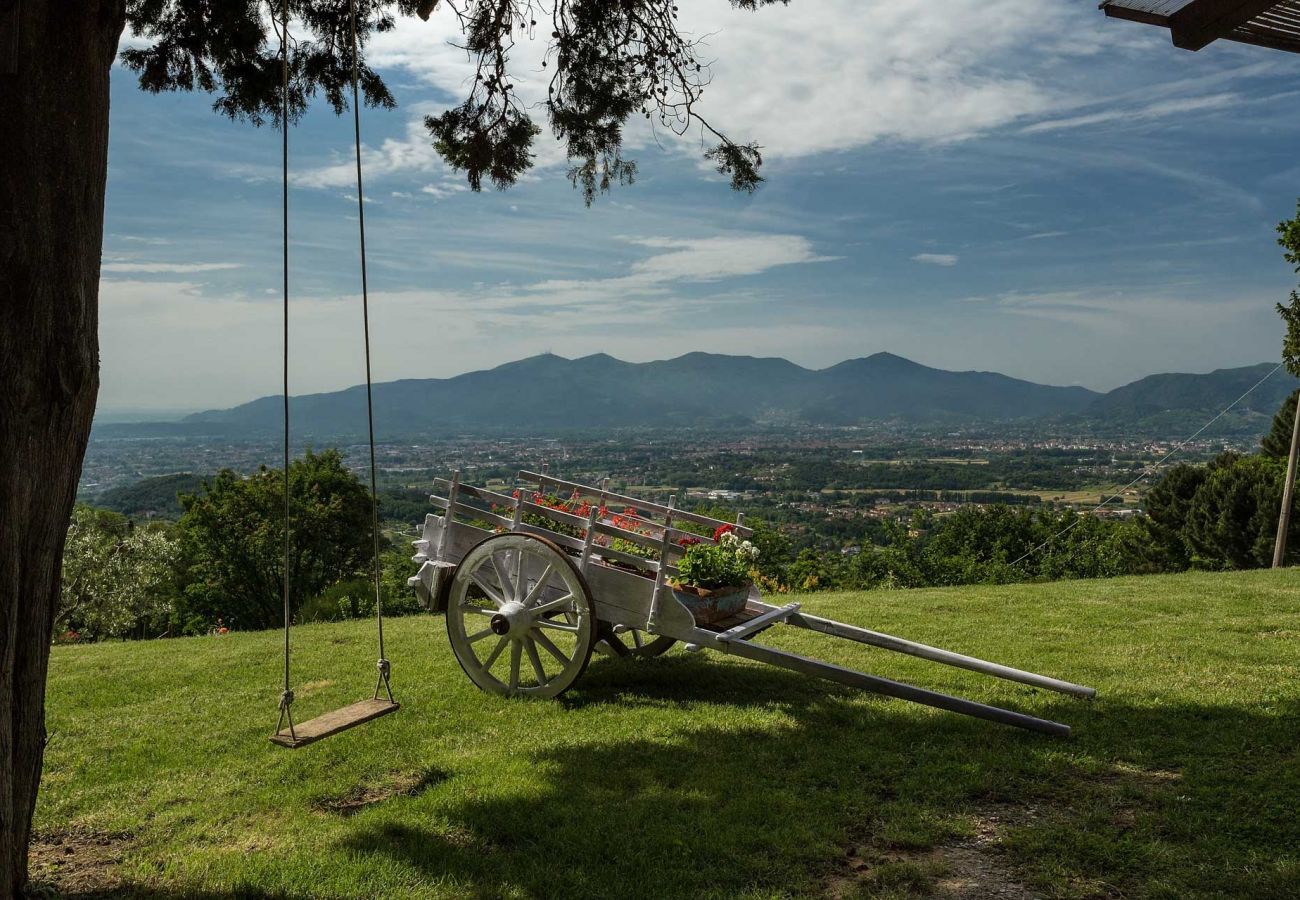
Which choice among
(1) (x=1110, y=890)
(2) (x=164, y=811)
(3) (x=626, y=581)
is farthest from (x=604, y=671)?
(1) (x=1110, y=890)

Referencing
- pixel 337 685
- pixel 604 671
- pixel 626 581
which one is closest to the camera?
pixel 626 581

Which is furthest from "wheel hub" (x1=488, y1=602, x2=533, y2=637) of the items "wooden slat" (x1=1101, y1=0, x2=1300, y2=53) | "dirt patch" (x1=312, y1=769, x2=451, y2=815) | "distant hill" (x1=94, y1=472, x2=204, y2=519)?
"distant hill" (x1=94, y1=472, x2=204, y2=519)

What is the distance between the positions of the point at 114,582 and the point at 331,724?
2475 cm

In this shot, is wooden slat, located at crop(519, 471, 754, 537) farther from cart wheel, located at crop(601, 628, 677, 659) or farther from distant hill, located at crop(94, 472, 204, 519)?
distant hill, located at crop(94, 472, 204, 519)

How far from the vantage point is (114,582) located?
2481cm

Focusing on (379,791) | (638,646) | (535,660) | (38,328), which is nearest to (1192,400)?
(638,646)

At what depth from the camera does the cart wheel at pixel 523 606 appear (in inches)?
228

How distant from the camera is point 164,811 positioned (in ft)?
14.9

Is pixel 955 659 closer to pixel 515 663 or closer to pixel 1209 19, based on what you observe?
pixel 515 663

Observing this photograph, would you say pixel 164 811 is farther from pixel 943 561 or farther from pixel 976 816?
pixel 943 561

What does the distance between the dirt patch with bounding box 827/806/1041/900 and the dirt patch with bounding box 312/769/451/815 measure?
235cm

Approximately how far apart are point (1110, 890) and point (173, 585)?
31.7 metres

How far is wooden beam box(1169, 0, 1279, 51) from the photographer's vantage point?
9.53ft

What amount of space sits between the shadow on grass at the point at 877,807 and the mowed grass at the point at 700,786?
16 mm
